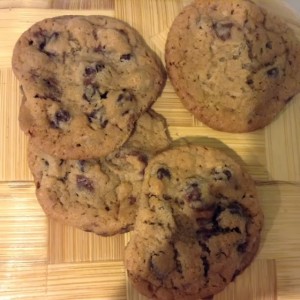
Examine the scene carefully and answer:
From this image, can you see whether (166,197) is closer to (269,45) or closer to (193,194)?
(193,194)

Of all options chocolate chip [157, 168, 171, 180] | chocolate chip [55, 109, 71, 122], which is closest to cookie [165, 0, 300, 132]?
chocolate chip [157, 168, 171, 180]

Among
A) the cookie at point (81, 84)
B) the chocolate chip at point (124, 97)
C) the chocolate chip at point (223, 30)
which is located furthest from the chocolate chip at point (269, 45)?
the chocolate chip at point (124, 97)

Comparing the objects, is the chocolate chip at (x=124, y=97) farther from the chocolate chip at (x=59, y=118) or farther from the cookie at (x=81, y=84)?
the chocolate chip at (x=59, y=118)

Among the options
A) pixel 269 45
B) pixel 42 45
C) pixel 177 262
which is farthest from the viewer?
pixel 269 45

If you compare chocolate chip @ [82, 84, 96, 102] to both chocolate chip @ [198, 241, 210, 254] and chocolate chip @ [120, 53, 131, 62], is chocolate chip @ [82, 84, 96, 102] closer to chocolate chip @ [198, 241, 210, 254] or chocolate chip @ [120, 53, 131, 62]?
chocolate chip @ [120, 53, 131, 62]

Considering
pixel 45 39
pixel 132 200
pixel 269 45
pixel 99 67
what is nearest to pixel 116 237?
pixel 132 200

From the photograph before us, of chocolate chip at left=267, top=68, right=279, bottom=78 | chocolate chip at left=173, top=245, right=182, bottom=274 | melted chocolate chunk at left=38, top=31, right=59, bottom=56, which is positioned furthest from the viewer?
chocolate chip at left=267, top=68, right=279, bottom=78

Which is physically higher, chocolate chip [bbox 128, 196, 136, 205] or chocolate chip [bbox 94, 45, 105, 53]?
chocolate chip [bbox 94, 45, 105, 53]
